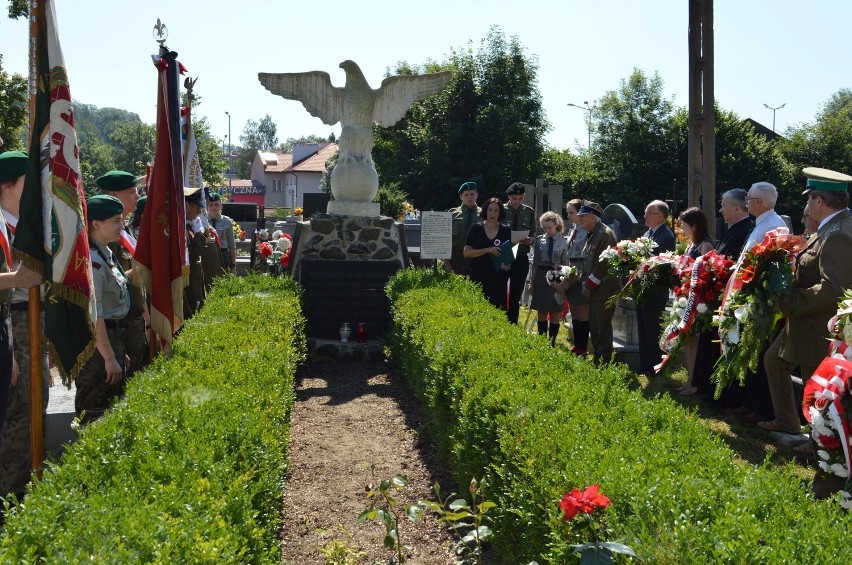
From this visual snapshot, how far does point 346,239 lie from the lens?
1034cm

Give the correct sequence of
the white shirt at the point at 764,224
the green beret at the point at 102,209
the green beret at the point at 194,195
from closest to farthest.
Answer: the green beret at the point at 102,209 < the white shirt at the point at 764,224 < the green beret at the point at 194,195

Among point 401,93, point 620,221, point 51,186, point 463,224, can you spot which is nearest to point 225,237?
point 401,93

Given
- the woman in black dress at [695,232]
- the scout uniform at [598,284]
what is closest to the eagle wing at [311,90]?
the scout uniform at [598,284]

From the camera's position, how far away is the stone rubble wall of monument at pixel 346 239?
10273mm

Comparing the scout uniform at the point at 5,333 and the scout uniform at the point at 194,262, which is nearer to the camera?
the scout uniform at the point at 5,333

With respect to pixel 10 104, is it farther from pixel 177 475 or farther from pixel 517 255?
pixel 177 475

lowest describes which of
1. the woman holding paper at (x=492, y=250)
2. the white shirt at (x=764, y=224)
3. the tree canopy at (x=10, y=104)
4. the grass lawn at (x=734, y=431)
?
the grass lawn at (x=734, y=431)

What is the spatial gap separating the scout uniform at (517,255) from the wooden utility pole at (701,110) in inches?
92.0

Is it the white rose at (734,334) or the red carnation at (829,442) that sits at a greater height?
the white rose at (734,334)

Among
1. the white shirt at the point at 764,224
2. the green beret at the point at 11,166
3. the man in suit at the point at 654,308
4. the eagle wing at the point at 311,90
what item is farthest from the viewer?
the eagle wing at the point at 311,90

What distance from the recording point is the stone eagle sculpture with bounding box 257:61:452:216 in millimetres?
10125

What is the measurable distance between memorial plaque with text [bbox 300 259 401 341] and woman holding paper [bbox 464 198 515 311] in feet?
4.25

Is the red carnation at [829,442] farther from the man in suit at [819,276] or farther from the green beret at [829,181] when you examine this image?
the green beret at [829,181]

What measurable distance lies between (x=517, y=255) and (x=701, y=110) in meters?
3.45
